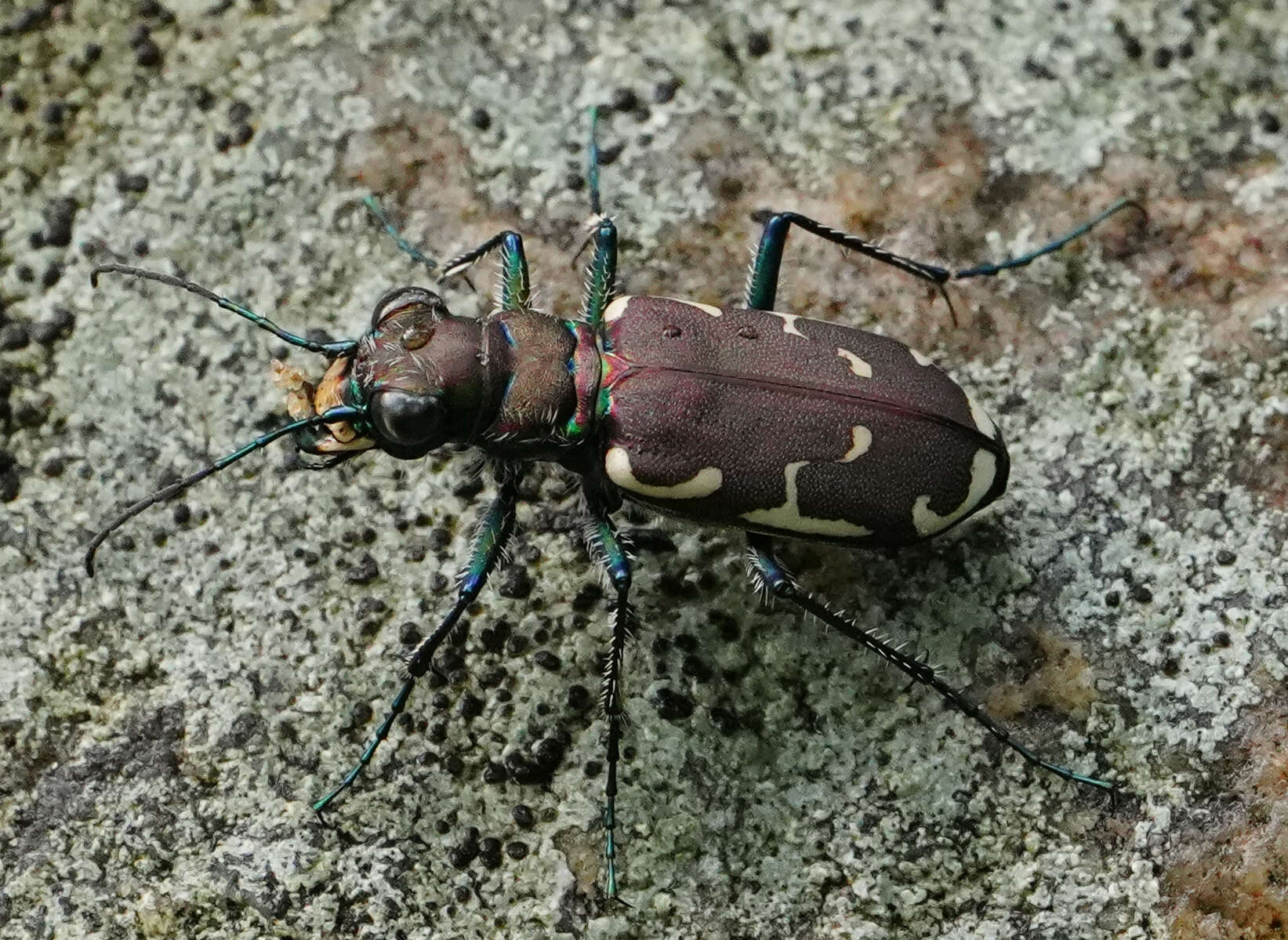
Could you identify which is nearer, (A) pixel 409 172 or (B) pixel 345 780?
(B) pixel 345 780

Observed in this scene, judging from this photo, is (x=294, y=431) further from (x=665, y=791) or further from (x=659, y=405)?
(x=665, y=791)

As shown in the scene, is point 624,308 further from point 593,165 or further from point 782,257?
point 593,165

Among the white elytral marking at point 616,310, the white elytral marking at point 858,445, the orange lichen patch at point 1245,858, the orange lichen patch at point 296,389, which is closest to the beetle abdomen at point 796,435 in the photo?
the white elytral marking at point 858,445

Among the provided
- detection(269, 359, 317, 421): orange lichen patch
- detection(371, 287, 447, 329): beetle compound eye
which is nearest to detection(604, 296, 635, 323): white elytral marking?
detection(371, 287, 447, 329): beetle compound eye

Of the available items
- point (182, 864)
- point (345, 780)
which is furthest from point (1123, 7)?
point (182, 864)

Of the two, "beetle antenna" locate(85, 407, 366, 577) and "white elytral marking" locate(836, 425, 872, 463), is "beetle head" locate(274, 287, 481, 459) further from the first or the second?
"white elytral marking" locate(836, 425, 872, 463)

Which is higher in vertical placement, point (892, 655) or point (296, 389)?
point (296, 389)

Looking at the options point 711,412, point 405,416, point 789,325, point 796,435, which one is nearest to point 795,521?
point 796,435
